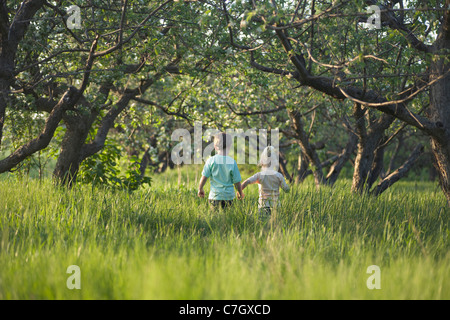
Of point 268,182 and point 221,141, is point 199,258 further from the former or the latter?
point 221,141

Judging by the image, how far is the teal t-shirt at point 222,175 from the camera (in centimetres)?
644

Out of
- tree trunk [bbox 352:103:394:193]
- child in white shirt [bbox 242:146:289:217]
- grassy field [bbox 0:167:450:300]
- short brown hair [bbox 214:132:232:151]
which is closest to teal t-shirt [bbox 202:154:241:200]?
short brown hair [bbox 214:132:232:151]

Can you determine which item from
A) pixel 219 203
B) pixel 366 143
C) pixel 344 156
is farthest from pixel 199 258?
pixel 344 156

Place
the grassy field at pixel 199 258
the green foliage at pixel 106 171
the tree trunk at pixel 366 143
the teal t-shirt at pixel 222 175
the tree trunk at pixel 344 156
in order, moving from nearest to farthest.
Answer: the grassy field at pixel 199 258 → the teal t-shirt at pixel 222 175 → the green foliage at pixel 106 171 → the tree trunk at pixel 366 143 → the tree trunk at pixel 344 156

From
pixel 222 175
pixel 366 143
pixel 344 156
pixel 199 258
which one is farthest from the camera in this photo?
pixel 344 156

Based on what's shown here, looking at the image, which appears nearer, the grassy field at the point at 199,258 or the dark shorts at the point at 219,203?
the grassy field at the point at 199,258

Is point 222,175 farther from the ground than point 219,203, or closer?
farther from the ground

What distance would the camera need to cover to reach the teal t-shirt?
6.44 m

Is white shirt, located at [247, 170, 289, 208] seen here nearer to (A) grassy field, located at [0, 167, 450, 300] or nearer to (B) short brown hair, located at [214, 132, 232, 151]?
(A) grassy field, located at [0, 167, 450, 300]

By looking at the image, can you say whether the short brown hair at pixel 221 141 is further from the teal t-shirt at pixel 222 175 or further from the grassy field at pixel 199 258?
the grassy field at pixel 199 258

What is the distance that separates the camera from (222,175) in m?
6.46

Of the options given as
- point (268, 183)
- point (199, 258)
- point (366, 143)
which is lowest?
point (199, 258)

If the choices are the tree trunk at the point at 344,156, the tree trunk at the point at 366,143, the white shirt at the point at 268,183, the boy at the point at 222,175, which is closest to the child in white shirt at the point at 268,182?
the white shirt at the point at 268,183
